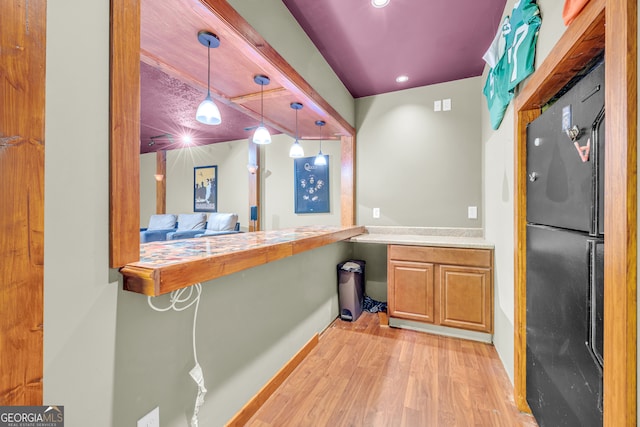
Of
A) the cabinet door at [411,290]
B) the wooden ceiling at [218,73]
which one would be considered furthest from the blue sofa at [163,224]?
the cabinet door at [411,290]

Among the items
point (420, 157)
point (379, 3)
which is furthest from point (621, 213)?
point (420, 157)

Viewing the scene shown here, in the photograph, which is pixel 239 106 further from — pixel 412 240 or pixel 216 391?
pixel 216 391

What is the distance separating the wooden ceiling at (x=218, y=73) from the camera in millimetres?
1436

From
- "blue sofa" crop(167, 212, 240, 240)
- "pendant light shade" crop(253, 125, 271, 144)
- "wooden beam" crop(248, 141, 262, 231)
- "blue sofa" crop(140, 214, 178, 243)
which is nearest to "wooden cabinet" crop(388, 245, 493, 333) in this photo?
"pendant light shade" crop(253, 125, 271, 144)

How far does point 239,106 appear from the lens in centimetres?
273

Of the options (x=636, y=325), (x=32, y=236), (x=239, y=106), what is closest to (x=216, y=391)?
(x=32, y=236)

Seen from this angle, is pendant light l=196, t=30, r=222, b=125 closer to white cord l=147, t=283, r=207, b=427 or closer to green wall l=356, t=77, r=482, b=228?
white cord l=147, t=283, r=207, b=427

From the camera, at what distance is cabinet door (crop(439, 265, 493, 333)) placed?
2.36 meters

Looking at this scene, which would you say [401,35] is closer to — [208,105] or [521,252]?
[208,105]

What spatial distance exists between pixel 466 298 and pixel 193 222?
17.9 feet

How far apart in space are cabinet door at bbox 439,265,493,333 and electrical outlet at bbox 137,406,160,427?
232cm

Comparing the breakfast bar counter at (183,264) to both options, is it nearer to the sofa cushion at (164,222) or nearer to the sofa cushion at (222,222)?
the sofa cushion at (222,222)

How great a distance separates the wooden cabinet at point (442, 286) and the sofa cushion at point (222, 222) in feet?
12.1

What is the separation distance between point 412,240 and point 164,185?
645 cm
